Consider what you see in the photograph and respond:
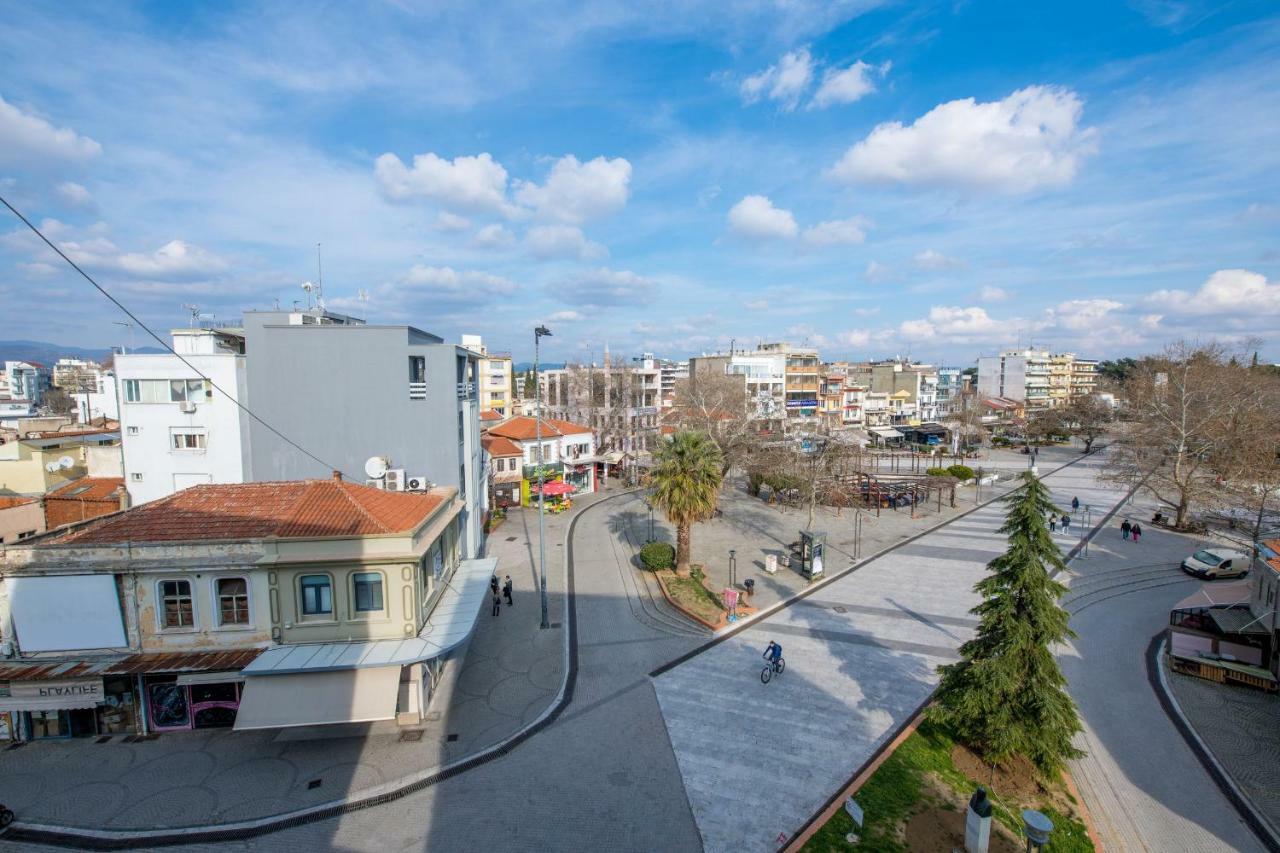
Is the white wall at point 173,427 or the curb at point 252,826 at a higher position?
the white wall at point 173,427

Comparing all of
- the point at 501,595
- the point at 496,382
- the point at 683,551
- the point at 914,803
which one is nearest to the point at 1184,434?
the point at 683,551

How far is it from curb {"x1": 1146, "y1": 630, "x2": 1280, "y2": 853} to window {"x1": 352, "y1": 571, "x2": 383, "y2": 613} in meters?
20.0

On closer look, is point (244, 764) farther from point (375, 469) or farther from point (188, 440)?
point (188, 440)

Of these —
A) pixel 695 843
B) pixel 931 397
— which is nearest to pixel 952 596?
pixel 695 843

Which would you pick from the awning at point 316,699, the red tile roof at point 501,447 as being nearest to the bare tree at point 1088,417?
the red tile roof at point 501,447

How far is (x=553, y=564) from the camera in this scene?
29.3 meters

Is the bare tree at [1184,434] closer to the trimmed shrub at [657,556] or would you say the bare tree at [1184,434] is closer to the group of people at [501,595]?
the trimmed shrub at [657,556]

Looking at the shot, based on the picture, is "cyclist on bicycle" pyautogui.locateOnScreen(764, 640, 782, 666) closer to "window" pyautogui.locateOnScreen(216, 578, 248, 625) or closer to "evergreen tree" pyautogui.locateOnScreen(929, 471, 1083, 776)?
"evergreen tree" pyautogui.locateOnScreen(929, 471, 1083, 776)

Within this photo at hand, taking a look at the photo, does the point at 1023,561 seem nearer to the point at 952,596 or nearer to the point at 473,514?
the point at 952,596

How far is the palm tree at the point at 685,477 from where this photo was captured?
24.5 metres

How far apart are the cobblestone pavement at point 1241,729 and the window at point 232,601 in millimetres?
23506

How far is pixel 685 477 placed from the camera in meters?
24.5

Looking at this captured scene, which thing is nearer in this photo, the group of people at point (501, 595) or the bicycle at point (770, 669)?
the bicycle at point (770, 669)

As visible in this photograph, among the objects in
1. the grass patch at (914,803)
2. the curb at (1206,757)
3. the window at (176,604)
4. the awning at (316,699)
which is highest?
the window at (176,604)
